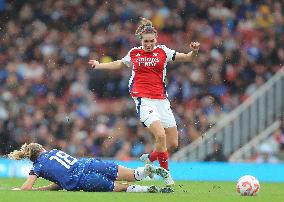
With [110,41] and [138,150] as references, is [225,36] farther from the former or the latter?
[138,150]

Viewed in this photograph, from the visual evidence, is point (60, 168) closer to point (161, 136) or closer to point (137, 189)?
point (137, 189)

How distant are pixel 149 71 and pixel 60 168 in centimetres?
234

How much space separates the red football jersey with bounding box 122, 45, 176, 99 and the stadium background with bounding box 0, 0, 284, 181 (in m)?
6.53

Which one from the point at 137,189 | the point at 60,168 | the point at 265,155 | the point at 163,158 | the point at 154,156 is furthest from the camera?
the point at 265,155

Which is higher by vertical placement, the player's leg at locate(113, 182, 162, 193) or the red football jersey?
the red football jersey

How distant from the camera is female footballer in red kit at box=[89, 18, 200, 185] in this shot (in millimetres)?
12766

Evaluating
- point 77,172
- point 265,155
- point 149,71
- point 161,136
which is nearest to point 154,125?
point 161,136

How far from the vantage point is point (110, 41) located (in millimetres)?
23438

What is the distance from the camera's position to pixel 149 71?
13.0 m

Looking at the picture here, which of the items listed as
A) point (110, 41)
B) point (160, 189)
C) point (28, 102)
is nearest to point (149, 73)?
point (160, 189)

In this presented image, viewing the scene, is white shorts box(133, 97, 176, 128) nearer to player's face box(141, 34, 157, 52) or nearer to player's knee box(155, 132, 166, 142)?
player's knee box(155, 132, 166, 142)

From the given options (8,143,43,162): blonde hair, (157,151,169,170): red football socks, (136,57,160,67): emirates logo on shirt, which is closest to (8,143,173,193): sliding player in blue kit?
(8,143,43,162): blonde hair

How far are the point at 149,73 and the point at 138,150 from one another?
7.75 meters

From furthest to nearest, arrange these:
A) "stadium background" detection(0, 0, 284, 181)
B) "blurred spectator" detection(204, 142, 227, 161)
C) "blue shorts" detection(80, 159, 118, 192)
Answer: "stadium background" detection(0, 0, 284, 181) → "blurred spectator" detection(204, 142, 227, 161) → "blue shorts" detection(80, 159, 118, 192)
